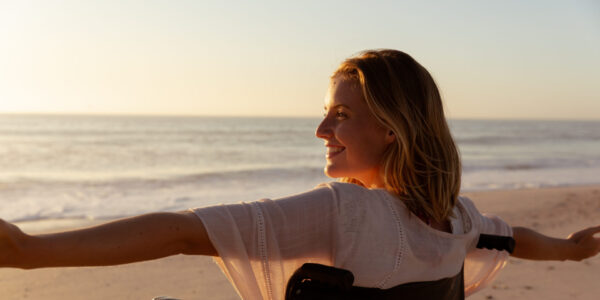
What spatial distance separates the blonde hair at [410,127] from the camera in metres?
1.54

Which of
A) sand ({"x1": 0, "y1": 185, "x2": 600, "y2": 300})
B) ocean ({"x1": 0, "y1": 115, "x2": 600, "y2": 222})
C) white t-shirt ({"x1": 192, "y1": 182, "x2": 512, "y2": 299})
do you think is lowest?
ocean ({"x1": 0, "y1": 115, "x2": 600, "y2": 222})

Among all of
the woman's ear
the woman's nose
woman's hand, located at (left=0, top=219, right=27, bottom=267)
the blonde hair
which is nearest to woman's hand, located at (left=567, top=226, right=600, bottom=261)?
the blonde hair

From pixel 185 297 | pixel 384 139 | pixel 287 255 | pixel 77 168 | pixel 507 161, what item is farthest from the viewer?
pixel 507 161

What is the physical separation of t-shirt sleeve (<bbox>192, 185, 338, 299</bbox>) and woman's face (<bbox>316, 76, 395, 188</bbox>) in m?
0.28

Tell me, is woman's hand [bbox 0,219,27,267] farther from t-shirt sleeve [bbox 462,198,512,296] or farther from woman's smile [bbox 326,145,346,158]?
t-shirt sleeve [bbox 462,198,512,296]

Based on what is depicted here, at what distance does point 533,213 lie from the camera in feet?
27.1

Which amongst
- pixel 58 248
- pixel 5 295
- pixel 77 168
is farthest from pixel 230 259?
pixel 77 168

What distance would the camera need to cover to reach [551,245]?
211 cm

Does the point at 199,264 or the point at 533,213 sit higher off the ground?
the point at 199,264

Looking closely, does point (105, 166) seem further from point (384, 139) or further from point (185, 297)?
point (384, 139)

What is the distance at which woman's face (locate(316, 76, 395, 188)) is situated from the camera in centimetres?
159

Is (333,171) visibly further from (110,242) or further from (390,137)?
(110,242)

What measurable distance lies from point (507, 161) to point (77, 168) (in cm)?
1618

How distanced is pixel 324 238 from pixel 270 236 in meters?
0.15
